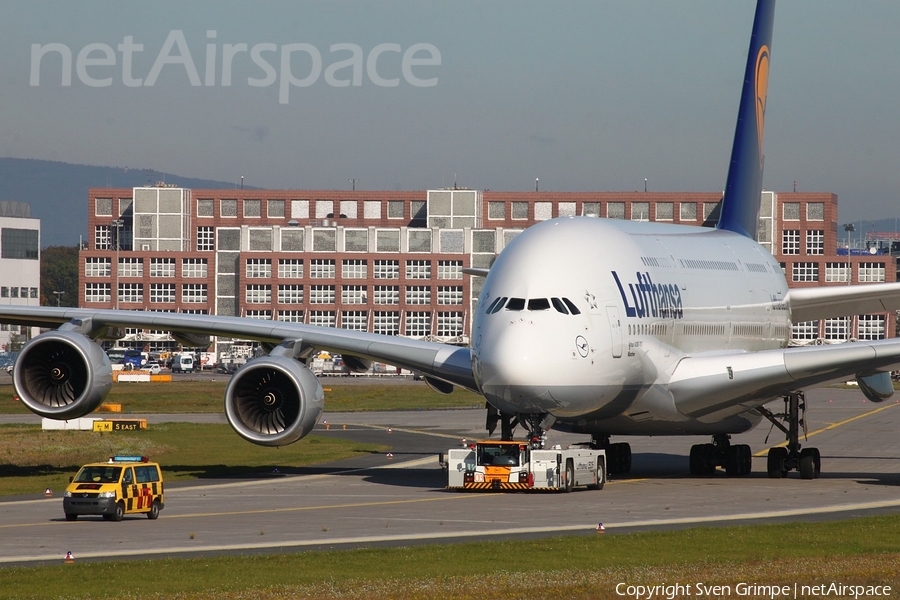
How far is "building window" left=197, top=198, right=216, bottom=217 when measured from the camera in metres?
179

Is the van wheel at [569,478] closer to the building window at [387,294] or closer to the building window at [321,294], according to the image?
the building window at [387,294]

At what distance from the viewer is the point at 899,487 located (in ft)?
105

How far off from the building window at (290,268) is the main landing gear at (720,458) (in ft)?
407

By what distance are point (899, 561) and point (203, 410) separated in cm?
5692

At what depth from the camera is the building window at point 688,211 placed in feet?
552

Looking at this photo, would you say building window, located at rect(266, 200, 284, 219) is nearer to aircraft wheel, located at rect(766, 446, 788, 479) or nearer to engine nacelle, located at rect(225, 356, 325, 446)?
aircraft wheel, located at rect(766, 446, 788, 479)

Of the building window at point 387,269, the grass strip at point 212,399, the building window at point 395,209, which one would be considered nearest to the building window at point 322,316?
the building window at point 387,269

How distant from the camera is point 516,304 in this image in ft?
93.1

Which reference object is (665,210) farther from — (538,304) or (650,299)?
(538,304)

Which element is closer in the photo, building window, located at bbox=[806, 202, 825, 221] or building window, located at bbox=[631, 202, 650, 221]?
building window, located at bbox=[806, 202, 825, 221]

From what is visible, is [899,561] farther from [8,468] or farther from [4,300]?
[4,300]

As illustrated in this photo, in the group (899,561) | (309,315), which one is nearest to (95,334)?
(899,561)

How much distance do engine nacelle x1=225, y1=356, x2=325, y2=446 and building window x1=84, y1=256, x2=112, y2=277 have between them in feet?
466

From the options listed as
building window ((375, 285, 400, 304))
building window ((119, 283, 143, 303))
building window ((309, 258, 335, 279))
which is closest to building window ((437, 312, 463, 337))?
building window ((375, 285, 400, 304))
